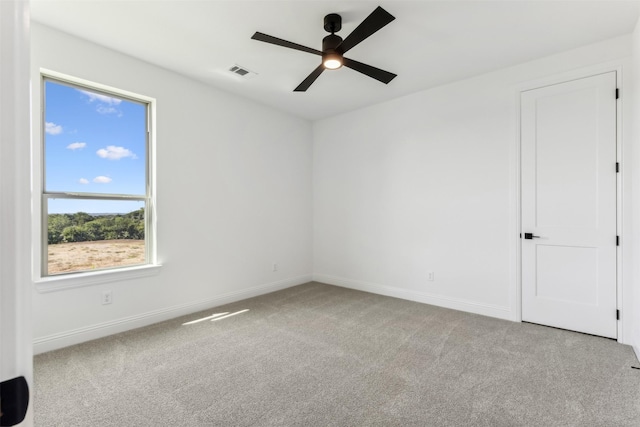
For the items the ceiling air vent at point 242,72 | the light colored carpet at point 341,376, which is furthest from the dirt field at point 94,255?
the ceiling air vent at point 242,72

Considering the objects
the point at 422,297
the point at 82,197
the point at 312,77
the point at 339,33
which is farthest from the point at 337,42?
the point at 422,297

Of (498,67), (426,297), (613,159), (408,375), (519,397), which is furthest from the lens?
(426,297)

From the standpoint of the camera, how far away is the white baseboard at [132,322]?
2684mm

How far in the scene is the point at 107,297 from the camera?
9.84 ft

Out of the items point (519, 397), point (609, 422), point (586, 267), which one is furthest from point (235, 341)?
point (586, 267)

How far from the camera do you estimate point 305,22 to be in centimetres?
258

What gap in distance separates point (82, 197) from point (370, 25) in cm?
297

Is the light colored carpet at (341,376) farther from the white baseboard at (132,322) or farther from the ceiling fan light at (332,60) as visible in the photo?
the ceiling fan light at (332,60)

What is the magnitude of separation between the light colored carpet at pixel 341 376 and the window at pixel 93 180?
83cm

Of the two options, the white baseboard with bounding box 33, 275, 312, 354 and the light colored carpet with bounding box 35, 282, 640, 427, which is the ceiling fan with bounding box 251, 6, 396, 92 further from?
the white baseboard with bounding box 33, 275, 312, 354

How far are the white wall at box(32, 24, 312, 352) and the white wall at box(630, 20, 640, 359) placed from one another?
3.89 metres

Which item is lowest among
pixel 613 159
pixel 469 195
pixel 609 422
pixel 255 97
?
pixel 609 422

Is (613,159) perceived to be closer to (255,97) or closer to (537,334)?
(537,334)

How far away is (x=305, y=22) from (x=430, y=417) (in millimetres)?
3014
